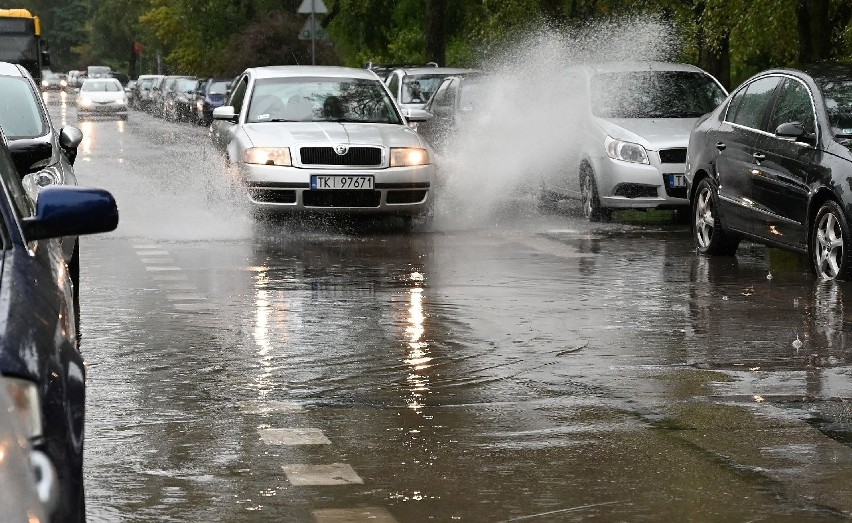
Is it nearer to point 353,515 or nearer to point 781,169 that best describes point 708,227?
point 781,169

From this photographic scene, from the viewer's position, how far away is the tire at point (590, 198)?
18.7 m

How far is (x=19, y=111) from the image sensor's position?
13.2 metres

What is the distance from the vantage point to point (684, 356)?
9.71 meters

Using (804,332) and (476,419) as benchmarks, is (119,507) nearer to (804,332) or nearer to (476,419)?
(476,419)

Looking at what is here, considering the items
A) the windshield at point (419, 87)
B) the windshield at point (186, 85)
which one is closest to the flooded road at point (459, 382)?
the windshield at point (419, 87)

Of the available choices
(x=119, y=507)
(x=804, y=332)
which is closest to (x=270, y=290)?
(x=804, y=332)

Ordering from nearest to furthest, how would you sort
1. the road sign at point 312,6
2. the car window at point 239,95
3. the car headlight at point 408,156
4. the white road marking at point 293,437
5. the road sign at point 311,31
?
1. the white road marking at point 293,437
2. the car headlight at point 408,156
3. the car window at point 239,95
4. the road sign at point 312,6
5. the road sign at point 311,31

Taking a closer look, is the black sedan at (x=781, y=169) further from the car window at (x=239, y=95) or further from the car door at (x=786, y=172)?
the car window at (x=239, y=95)

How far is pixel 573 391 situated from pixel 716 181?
6.85 meters

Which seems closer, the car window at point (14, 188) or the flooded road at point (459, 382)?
the car window at point (14, 188)

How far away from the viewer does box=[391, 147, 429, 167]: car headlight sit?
57.1 feet

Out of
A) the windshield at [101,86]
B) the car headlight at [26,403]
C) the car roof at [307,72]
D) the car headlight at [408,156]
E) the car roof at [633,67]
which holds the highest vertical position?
the car headlight at [26,403]

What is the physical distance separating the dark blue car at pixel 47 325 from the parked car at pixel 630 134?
12.9 metres

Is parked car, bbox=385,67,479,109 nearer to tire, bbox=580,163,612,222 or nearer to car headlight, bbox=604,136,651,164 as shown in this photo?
tire, bbox=580,163,612,222
